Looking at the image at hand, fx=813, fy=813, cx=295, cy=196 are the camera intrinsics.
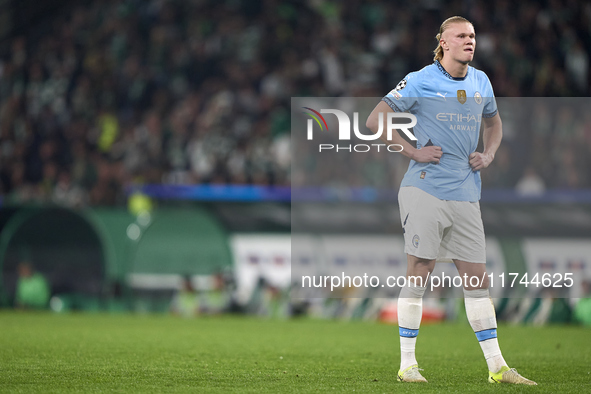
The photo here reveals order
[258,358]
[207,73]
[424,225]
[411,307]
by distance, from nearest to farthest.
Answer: [424,225], [411,307], [258,358], [207,73]

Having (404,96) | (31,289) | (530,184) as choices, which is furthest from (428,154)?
(31,289)

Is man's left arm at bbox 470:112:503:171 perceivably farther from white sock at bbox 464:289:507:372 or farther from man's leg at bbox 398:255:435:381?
white sock at bbox 464:289:507:372

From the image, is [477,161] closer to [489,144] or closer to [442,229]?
[489,144]

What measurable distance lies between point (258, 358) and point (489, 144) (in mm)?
2906

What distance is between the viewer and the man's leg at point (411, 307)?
5555mm

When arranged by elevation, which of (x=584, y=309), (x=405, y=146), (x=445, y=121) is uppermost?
(x=445, y=121)

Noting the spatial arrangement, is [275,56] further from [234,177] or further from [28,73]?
[28,73]

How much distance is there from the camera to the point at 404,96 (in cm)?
570

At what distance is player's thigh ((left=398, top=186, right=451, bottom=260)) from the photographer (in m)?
5.51

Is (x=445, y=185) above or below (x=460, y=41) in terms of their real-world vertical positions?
below

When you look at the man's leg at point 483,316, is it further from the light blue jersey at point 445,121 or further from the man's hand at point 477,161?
the man's hand at point 477,161

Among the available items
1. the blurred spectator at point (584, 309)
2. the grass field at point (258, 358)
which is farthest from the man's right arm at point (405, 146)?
the blurred spectator at point (584, 309)

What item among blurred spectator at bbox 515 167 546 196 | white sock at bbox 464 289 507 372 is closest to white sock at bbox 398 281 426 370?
white sock at bbox 464 289 507 372

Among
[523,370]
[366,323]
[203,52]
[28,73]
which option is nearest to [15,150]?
[28,73]
